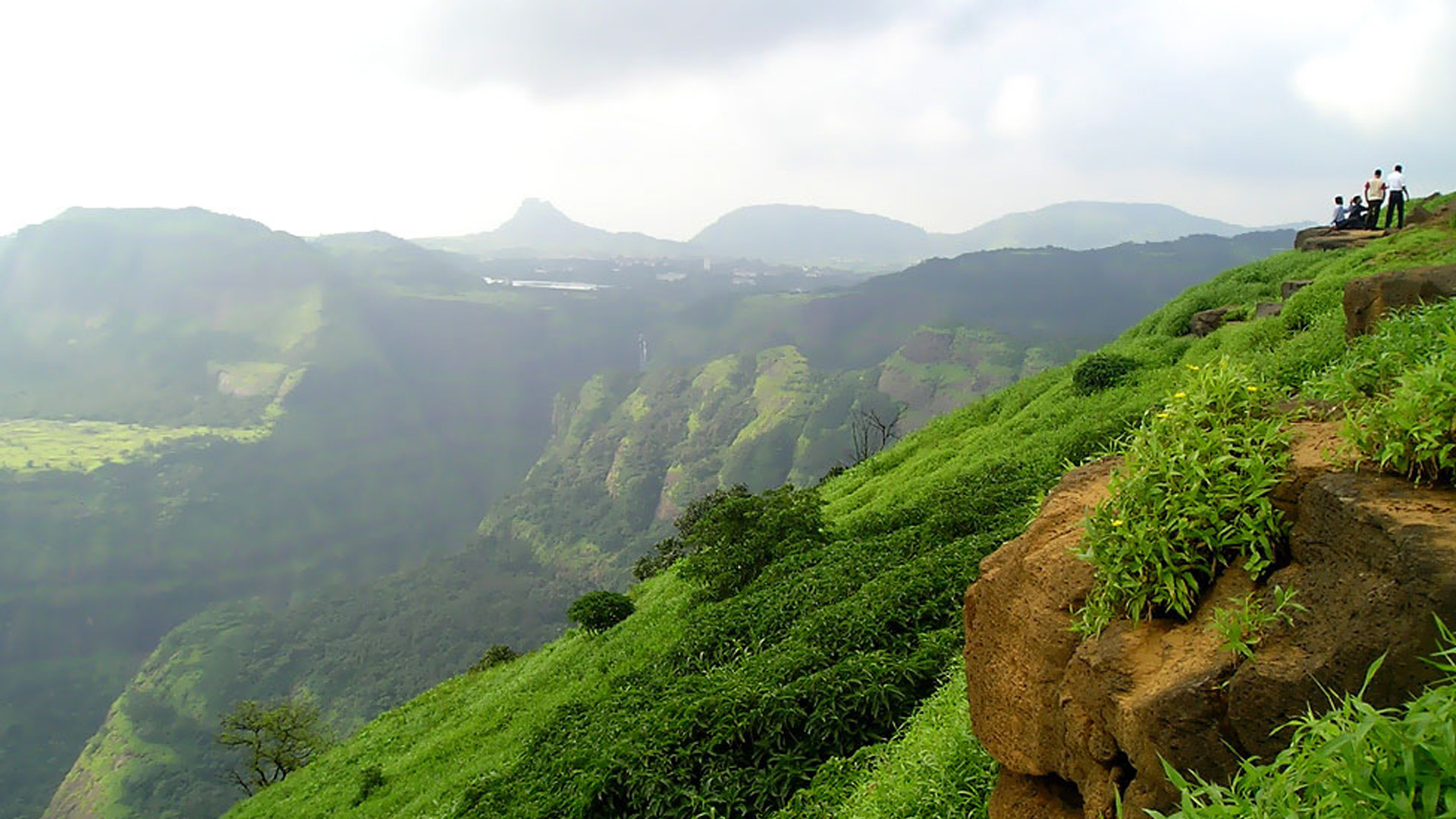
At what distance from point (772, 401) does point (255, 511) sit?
4876 inches

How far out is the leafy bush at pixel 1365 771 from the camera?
6.29ft

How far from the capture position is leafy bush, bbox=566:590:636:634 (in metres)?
21.3

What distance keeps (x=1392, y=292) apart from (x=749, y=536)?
1212 centimetres

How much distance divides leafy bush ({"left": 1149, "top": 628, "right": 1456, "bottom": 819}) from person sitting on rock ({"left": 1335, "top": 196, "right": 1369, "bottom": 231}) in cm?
2697

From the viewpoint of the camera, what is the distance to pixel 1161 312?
23062 mm

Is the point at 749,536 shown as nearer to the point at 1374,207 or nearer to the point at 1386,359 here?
the point at 1386,359

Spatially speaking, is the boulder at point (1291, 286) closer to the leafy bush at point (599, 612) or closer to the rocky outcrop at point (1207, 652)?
the rocky outcrop at point (1207, 652)

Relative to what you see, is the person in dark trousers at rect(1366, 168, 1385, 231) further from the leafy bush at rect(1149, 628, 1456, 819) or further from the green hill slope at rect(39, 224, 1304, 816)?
the green hill slope at rect(39, 224, 1304, 816)

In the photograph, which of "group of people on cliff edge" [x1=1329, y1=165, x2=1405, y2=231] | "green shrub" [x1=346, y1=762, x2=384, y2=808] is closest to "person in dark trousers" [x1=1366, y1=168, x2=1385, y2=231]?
"group of people on cliff edge" [x1=1329, y1=165, x2=1405, y2=231]

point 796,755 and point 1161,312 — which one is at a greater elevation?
point 1161,312

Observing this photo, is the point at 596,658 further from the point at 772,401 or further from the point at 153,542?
the point at 153,542

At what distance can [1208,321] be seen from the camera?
1866cm

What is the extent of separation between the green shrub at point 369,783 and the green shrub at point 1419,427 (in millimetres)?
20469

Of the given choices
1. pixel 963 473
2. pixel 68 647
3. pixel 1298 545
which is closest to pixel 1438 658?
pixel 1298 545
